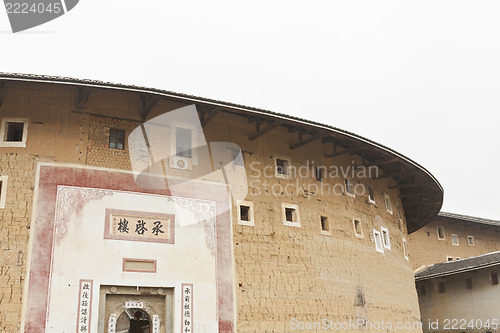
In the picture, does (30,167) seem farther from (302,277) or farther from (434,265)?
(434,265)

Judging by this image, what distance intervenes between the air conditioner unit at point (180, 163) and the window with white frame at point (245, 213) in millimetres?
1598

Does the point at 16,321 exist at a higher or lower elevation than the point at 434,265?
lower

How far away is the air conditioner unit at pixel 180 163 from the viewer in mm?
13553

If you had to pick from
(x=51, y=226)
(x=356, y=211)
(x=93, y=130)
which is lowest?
(x=51, y=226)

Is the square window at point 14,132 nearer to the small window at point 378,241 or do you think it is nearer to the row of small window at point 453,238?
the small window at point 378,241

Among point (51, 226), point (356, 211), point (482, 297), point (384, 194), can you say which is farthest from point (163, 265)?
point (482, 297)

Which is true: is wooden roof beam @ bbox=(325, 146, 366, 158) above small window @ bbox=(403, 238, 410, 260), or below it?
above

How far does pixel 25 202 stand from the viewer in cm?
1188

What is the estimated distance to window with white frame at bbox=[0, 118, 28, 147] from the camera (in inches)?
488

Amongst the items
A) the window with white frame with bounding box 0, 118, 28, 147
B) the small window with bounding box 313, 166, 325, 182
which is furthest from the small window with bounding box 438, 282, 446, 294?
the window with white frame with bounding box 0, 118, 28, 147

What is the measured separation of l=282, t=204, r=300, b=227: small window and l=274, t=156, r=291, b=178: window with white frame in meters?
0.87

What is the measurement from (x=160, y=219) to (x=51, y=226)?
92.7 inches

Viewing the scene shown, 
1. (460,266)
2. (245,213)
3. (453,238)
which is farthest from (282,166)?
(453,238)

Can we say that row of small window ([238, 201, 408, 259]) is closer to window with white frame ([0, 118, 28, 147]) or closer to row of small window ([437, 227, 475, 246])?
window with white frame ([0, 118, 28, 147])
